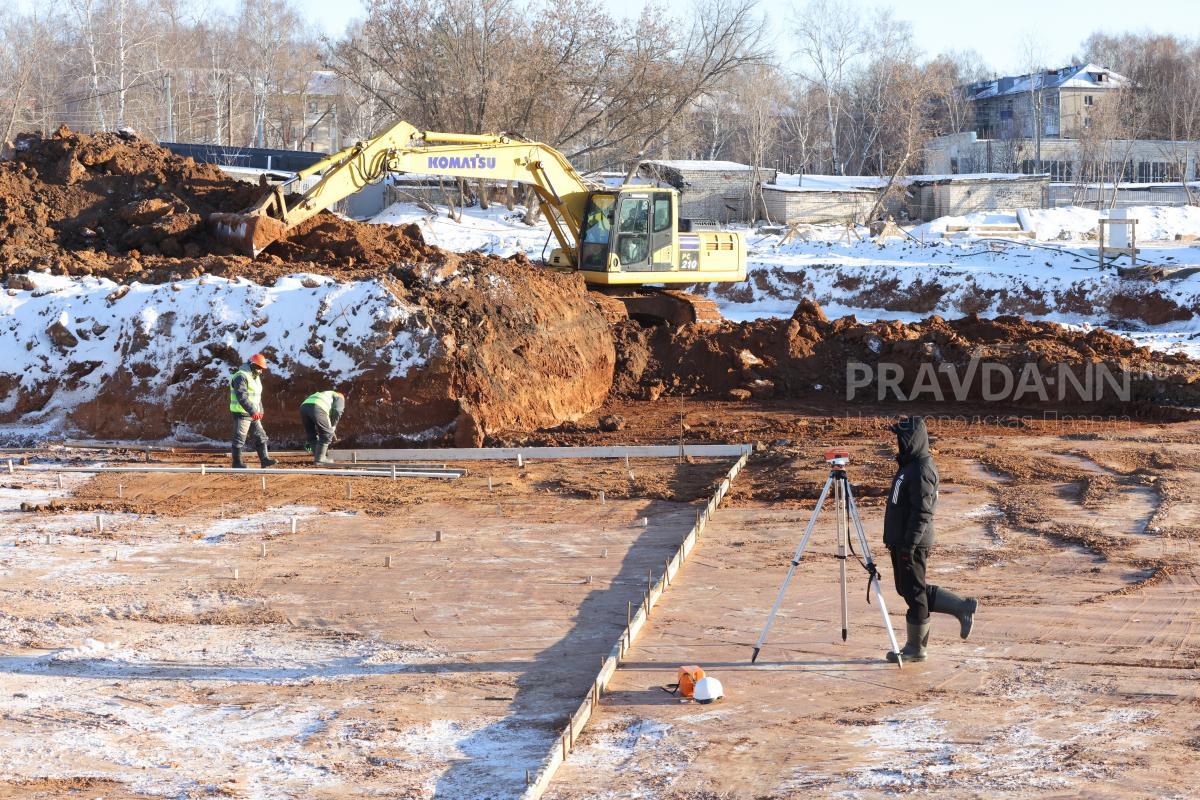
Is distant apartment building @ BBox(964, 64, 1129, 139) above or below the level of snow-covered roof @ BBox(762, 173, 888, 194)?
above

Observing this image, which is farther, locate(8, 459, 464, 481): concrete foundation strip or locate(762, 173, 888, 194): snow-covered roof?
locate(762, 173, 888, 194): snow-covered roof

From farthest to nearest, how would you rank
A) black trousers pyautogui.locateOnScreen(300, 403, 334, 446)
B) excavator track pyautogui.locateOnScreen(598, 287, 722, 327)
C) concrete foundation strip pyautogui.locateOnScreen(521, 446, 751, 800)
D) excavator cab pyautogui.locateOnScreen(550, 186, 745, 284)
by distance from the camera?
excavator track pyautogui.locateOnScreen(598, 287, 722, 327), excavator cab pyautogui.locateOnScreen(550, 186, 745, 284), black trousers pyautogui.locateOnScreen(300, 403, 334, 446), concrete foundation strip pyautogui.locateOnScreen(521, 446, 751, 800)

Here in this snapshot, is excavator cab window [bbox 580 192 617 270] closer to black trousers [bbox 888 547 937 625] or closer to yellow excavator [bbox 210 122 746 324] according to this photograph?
yellow excavator [bbox 210 122 746 324]

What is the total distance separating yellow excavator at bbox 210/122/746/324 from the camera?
17.7 m

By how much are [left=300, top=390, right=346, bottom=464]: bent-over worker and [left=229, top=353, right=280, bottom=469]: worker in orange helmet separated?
0.49 meters

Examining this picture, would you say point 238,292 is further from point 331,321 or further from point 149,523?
point 149,523

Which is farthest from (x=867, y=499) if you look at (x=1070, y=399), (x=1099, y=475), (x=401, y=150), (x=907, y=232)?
(x=907, y=232)

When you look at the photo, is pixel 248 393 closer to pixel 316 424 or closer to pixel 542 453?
pixel 316 424

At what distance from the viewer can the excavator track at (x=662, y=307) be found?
67.9 ft

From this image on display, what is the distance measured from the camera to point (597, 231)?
2008 cm

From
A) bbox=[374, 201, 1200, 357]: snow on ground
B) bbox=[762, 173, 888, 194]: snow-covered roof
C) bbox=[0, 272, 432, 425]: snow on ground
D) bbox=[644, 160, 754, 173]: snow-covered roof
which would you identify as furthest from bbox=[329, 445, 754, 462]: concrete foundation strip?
bbox=[644, 160, 754, 173]: snow-covered roof

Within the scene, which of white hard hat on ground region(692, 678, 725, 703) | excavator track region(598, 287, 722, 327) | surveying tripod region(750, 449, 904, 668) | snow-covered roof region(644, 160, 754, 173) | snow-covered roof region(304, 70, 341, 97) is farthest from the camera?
snow-covered roof region(304, 70, 341, 97)

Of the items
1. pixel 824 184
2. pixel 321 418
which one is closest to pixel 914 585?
pixel 321 418

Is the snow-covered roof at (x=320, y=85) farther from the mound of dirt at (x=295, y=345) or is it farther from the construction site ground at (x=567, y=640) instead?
the construction site ground at (x=567, y=640)
